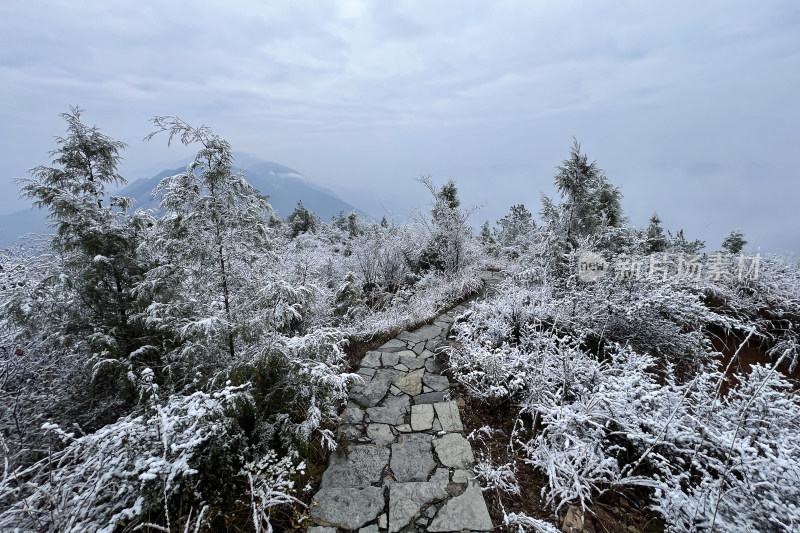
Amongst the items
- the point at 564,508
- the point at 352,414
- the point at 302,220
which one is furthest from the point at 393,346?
the point at 302,220

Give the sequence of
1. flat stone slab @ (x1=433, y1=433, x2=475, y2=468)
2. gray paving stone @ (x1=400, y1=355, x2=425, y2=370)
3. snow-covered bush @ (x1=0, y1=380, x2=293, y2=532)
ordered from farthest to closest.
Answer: gray paving stone @ (x1=400, y1=355, x2=425, y2=370)
flat stone slab @ (x1=433, y1=433, x2=475, y2=468)
snow-covered bush @ (x1=0, y1=380, x2=293, y2=532)

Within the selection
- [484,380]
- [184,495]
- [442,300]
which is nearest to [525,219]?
[442,300]

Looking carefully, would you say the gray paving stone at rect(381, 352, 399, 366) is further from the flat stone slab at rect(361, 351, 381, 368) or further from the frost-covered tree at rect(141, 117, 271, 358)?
the frost-covered tree at rect(141, 117, 271, 358)

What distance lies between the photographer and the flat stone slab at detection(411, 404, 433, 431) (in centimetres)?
334

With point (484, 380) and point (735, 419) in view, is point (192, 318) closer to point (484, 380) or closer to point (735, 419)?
point (484, 380)

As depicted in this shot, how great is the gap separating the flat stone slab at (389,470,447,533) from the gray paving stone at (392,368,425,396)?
49.0 inches

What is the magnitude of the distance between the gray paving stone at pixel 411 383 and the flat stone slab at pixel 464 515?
146cm

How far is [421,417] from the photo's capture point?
3.49 m

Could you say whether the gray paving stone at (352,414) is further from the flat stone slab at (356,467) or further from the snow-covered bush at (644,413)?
the snow-covered bush at (644,413)

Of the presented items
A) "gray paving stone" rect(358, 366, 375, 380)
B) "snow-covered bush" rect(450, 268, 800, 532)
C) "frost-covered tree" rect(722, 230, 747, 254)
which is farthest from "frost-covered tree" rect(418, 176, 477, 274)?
"frost-covered tree" rect(722, 230, 747, 254)

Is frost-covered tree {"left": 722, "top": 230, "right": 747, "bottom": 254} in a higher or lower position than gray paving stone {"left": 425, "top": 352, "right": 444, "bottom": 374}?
higher

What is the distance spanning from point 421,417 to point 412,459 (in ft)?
1.96

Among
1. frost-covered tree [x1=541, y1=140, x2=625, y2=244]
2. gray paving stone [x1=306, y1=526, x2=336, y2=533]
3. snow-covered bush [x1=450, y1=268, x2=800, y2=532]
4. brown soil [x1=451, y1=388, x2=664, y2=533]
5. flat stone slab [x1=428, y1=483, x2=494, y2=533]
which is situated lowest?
brown soil [x1=451, y1=388, x2=664, y2=533]

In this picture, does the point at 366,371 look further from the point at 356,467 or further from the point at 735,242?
the point at 735,242
